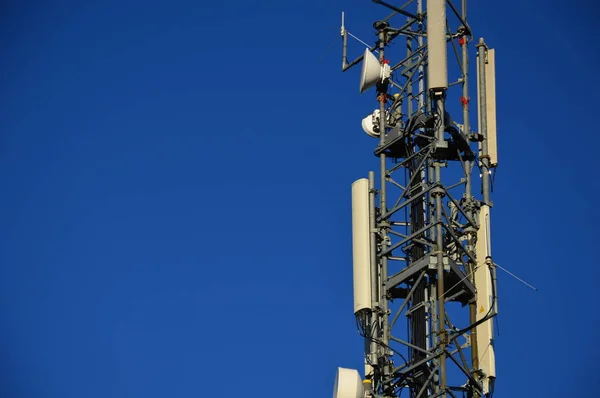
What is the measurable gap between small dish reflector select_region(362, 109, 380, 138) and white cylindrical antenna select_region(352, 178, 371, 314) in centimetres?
272

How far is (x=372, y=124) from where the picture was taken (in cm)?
6275

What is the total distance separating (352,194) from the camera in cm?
6053

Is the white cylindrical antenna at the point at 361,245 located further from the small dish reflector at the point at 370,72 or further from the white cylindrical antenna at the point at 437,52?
the white cylindrical antenna at the point at 437,52

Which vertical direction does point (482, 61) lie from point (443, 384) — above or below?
above

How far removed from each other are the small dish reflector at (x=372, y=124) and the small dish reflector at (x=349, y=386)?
8.38 meters

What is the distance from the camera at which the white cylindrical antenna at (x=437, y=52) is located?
59531 mm

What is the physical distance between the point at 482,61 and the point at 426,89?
1.97 metres

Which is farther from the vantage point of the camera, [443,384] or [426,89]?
[426,89]

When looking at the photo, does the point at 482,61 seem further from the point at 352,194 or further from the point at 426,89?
the point at 352,194

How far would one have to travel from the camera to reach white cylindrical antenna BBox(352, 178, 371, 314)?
58938 mm

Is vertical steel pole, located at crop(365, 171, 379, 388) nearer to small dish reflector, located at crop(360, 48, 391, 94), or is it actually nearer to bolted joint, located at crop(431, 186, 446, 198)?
bolted joint, located at crop(431, 186, 446, 198)

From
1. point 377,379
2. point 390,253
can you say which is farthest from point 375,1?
point 377,379

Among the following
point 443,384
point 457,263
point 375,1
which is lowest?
point 443,384

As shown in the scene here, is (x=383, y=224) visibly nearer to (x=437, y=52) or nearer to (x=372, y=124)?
(x=372, y=124)
